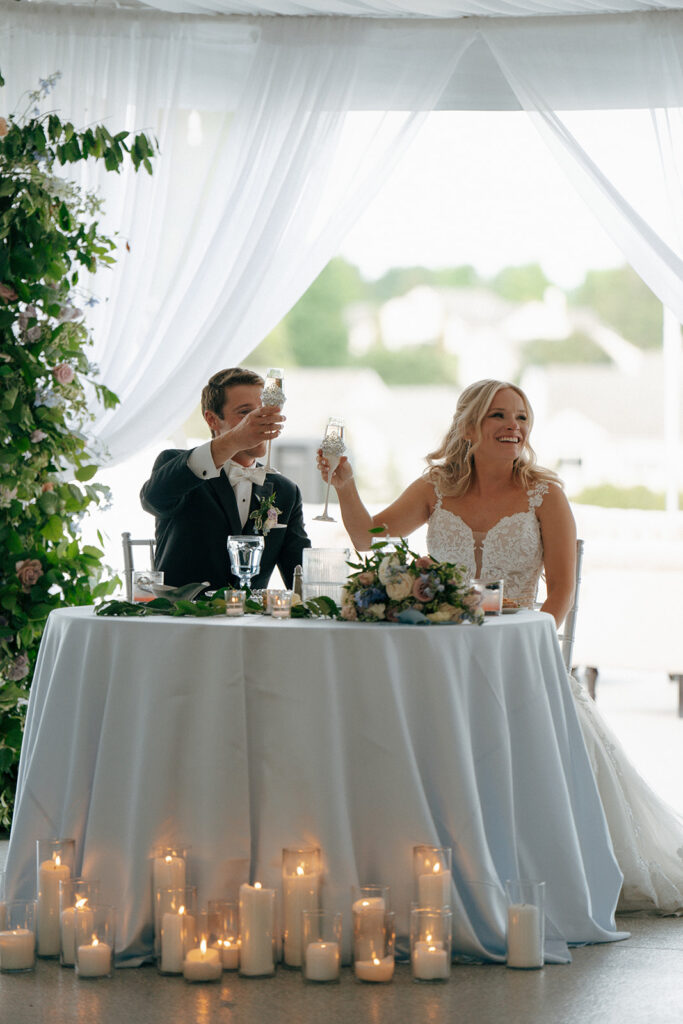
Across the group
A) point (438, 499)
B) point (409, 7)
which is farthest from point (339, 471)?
point (409, 7)

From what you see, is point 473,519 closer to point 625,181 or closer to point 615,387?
point 625,181

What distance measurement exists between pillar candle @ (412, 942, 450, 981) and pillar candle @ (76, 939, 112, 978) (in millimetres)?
609

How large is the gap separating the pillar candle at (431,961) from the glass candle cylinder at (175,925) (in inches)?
17.4

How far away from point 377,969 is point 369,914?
0.12 meters

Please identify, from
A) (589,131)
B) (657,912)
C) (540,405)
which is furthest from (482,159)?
(657,912)

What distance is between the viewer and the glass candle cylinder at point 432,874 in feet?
7.79

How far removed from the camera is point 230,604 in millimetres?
2607

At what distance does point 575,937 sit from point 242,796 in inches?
32.4

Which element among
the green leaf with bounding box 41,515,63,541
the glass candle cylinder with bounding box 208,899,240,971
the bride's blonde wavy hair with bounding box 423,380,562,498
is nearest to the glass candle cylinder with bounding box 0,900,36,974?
the glass candle cylinder with bounding box 208,899,240,971

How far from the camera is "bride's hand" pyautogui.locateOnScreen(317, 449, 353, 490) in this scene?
314cm

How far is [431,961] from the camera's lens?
7.75 ft

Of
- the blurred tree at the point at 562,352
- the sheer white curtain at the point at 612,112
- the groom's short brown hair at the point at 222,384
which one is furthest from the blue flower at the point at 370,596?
the blurred tree at the point at 562,352

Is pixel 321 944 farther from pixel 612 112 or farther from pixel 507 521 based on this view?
pixel 612 112

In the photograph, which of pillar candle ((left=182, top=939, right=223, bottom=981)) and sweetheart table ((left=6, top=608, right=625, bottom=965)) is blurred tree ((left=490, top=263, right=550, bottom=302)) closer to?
sweetheart table ((left=6, top=608, right=625, bottom=965))
